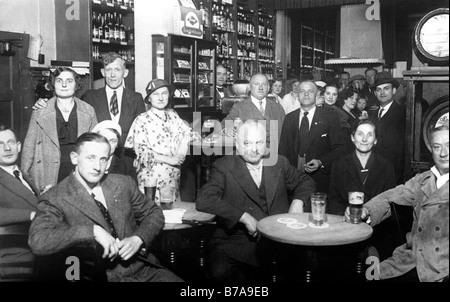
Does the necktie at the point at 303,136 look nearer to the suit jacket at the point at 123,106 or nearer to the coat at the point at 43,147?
the suit jacket at the point at 123,106

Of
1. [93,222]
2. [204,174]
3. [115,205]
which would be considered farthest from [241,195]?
[204,174]

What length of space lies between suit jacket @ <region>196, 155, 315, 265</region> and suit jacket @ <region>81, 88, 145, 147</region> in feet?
4.05

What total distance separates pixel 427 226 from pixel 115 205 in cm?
131

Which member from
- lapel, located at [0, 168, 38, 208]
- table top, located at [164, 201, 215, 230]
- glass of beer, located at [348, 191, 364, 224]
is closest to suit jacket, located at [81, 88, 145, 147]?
table top, located at [164, 201, 215, 230]

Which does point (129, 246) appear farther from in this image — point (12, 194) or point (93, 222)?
point (12, 194)

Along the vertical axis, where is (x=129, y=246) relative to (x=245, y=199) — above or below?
below

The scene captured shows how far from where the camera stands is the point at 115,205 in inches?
82.2

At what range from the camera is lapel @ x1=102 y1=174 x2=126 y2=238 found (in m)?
2.08

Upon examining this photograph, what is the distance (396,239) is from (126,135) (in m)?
2.01

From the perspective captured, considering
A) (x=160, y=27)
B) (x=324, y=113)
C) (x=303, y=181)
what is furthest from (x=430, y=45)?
(x=160, y=27)

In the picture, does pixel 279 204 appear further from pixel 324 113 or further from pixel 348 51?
pixel 348 51

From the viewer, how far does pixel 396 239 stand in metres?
2.76

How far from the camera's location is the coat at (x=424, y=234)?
1.88 m

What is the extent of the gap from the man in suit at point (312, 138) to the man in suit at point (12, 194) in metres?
1.96
